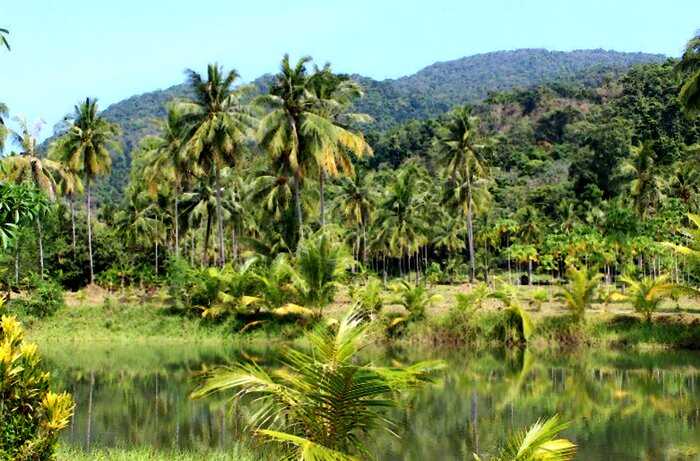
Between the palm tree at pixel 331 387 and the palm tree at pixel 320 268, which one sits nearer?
the palm tree at pixel 331 387

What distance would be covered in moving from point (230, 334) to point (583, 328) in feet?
54.7

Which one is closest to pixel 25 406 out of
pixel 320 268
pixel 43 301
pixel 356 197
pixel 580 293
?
pixel 320 268

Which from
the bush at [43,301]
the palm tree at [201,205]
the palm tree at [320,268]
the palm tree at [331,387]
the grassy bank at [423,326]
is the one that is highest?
the palm tree at [201,205]

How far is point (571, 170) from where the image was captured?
82500 mm

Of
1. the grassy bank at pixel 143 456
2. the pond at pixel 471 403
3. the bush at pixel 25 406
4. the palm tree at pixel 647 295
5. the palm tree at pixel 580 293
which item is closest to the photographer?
the bush at pixel 25 406

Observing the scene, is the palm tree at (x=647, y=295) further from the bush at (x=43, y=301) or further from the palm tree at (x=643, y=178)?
the bush at (x=43, y=301)

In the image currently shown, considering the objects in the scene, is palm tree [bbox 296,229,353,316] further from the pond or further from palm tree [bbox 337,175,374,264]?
palm tree [bbox 337,175,374,264]

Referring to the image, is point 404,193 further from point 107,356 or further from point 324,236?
point 107,356

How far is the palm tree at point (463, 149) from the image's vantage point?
174 ft

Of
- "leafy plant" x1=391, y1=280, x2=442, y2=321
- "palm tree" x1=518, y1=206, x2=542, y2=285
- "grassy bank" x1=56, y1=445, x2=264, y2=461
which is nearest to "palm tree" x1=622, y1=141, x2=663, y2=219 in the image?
"palm tree" x1=518, y1=206, x2=542, y2=285

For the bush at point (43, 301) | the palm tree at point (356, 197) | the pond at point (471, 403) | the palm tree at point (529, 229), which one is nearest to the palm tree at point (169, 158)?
the bush at point (43, 301)

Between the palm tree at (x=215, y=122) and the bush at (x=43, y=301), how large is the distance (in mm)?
10078

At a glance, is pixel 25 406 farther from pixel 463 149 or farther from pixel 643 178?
pixel 643 178

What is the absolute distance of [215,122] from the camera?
3956cm
